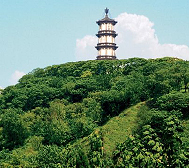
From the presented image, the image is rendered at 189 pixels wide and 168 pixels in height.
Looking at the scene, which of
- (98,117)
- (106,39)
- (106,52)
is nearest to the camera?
(98,117)

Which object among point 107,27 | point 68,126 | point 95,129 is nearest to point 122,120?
point 95,129

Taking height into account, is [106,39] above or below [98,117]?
above

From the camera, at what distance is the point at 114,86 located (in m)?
48.8

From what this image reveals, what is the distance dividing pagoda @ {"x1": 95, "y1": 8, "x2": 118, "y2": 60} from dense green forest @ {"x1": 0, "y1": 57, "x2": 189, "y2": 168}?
22.7 ft

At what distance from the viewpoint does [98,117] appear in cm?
4538

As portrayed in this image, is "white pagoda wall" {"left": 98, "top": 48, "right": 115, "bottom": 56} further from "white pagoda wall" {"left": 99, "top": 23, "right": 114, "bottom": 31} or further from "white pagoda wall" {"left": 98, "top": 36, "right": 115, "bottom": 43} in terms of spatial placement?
"white pagoda wall" {"left": 99, "top": 23, "right": 114, "bottom": 31}

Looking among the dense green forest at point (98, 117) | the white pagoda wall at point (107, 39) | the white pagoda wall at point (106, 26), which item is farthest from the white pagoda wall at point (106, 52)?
the dense green forest at point (98, 117)

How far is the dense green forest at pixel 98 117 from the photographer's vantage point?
33.1 metres

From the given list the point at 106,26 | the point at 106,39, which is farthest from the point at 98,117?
the point at 106,26

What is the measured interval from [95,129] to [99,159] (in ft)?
27.6

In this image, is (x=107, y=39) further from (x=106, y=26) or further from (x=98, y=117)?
(x=98, y=117)

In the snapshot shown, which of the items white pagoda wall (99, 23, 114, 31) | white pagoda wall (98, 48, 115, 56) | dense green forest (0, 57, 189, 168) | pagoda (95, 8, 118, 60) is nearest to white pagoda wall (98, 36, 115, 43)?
pagoda (95, 8, 118, 60)

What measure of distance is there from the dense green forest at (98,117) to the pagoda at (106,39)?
6.92m

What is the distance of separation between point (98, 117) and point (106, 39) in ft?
94.2
